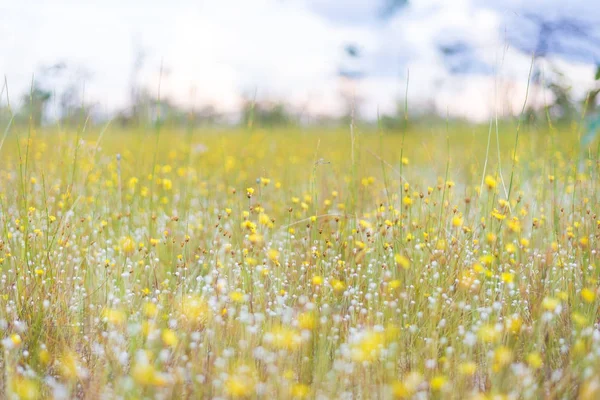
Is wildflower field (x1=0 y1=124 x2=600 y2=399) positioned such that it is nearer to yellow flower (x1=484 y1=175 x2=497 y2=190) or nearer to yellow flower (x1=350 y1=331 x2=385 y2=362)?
yellow flower (x1=350 y1=331 x2=385 y2=362)

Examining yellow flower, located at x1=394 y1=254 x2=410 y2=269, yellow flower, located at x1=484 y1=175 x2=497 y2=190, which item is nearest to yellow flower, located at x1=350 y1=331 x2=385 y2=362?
yellow flower, located at x1=394 y1=254 x2=410 y2=269

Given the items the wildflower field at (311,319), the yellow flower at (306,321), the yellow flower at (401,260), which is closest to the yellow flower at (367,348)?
the wildflower field at (311,319)

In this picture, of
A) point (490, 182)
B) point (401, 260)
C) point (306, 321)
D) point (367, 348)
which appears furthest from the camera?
point (490, 182)

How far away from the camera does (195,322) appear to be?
2236mm

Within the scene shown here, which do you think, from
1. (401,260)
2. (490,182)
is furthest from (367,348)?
(490,182)

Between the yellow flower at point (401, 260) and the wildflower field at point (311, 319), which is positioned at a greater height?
the yellow flower at point (401, 260)

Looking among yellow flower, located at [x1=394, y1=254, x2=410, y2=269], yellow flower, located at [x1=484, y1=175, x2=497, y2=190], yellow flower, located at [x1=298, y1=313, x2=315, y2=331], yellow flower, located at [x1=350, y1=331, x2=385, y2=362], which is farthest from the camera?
yellow flower, located at [x1=484, y1=175, x2=497, y2=190]

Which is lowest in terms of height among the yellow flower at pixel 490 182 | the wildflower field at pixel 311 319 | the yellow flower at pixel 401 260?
the wildflower field at pixel 311 319

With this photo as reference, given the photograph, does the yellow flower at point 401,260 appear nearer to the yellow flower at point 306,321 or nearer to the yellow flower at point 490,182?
the yellow flower at point 306,321

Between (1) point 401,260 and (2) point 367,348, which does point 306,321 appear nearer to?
(2) point 367,348

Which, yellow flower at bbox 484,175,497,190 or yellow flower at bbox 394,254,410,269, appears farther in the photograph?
yellow flower at bbox 484,175,497,190

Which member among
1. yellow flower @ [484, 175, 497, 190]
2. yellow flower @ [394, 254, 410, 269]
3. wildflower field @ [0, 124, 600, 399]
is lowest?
wildflower field @ [0, 124, 600, 399]

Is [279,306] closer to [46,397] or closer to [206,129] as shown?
[46,397]

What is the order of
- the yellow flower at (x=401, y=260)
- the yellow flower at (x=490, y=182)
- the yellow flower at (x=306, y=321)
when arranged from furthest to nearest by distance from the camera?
the yellow flower at (x=490, y=182) < the yellow flower at (x=401, y=260) < the yellow flower at (x=306, y=321)
